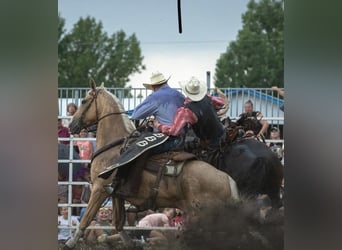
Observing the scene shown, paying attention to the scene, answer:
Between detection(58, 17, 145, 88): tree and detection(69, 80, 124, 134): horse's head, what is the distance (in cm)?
23

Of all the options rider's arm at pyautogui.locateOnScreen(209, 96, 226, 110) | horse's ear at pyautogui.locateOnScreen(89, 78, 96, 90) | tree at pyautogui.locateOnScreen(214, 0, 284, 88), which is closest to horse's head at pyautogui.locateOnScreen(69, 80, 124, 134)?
horse's ear at pyautogui.locateOnScreen(89, 78, 96, 90)

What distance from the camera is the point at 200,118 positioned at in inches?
119

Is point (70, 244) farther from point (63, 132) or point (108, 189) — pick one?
point (63, 132)

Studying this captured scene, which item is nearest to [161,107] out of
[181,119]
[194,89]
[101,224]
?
[181,119]

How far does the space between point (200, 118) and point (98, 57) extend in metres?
0.65

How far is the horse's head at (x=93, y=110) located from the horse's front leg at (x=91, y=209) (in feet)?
1.25

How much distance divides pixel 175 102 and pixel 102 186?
0.68 metres

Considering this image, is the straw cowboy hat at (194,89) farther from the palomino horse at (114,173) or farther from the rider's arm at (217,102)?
the palomino horse at (114,173)

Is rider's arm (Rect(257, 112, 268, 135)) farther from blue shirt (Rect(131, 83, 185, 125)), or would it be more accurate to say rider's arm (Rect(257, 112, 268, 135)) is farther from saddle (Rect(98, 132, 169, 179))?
saddle (Rect(98, 132, 169, 179))

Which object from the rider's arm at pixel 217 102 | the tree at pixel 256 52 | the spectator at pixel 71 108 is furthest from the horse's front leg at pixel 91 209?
the tree at pixel 256 52
